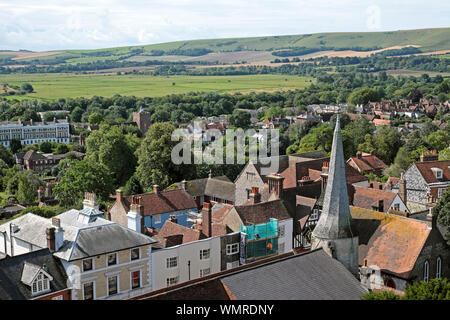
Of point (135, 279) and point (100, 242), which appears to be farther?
point (135, 279)

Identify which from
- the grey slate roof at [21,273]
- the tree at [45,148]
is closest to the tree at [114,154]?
the grey slate roof at [21,273]

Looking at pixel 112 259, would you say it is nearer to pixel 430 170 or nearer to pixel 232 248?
pixel 232 248

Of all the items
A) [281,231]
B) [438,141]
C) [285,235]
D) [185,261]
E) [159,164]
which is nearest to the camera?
[185,261]

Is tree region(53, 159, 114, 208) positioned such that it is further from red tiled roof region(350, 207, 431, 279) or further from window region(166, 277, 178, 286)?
red tiled roof region(350, 207, 431, 279)

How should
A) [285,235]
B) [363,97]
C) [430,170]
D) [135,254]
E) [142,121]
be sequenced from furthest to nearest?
[363,97] → [142,121] → [430,170] → [285,235] → [135,254]

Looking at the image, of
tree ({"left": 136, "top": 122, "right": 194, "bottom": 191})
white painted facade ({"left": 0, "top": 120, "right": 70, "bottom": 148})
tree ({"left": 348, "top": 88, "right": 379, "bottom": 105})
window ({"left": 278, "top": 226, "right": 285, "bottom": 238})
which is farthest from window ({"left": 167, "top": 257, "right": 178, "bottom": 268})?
tree ({"left": 348, "top": 88, "right": 379, "bottom": 105})

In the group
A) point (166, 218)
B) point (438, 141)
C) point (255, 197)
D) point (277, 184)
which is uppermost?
point (277, 184)

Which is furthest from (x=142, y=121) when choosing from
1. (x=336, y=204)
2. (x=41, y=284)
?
(x=336, y=204)

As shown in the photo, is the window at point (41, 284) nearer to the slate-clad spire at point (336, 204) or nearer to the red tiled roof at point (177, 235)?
the red tiled roof at point (177, 235)
